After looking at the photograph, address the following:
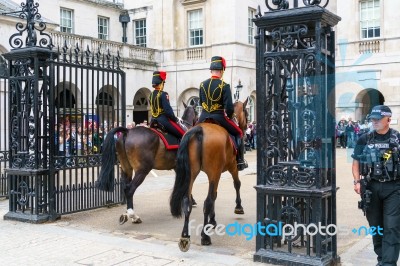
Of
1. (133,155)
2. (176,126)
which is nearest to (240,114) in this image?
(176,126)

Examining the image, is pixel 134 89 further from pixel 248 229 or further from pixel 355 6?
pixel 248 229

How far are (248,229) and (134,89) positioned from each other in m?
20.9

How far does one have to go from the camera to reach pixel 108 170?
895cm

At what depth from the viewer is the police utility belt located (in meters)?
5.56

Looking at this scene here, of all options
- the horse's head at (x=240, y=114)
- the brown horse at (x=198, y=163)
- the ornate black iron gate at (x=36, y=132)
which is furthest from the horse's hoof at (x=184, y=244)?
the ornate black iron gate at (x=36, y=132)

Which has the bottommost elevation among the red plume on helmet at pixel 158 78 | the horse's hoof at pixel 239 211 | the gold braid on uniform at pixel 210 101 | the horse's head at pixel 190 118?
the horse's hoof at pixel 239 211

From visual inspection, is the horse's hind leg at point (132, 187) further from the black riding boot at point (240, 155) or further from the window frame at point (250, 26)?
the window frame at point (250, 26)

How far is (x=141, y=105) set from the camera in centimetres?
3030

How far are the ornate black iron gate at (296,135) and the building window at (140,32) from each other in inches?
1028

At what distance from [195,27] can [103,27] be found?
5.75 meters

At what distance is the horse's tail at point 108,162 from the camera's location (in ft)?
29.3

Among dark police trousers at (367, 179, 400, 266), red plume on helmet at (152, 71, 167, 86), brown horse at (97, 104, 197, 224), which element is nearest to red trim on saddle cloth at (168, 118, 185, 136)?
brown horse at (97, 104, 197, 224)

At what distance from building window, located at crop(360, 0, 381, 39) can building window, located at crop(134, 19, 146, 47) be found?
12813 mm

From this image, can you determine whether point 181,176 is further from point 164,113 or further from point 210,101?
point 164,113
